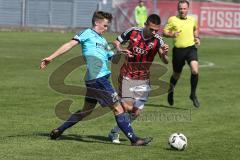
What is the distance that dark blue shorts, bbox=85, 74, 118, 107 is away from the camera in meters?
11.0

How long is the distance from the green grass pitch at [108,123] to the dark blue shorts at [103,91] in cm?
71

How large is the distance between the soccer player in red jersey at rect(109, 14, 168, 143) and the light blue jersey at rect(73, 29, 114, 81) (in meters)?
0.82

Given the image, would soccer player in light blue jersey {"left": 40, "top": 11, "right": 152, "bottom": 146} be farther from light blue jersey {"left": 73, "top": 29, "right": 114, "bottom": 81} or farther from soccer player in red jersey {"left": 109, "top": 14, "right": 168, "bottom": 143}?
soccer player in red jersey {"left": 109, "top": 14, "right": 168, "bottom": 143}

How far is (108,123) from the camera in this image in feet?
44.9

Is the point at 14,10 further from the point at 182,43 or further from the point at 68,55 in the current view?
the point at 182,43

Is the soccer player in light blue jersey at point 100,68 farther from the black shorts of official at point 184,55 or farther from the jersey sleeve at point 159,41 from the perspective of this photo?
the black shorts of official at point 184,55

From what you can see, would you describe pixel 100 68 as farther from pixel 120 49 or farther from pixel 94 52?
pixel 120 49

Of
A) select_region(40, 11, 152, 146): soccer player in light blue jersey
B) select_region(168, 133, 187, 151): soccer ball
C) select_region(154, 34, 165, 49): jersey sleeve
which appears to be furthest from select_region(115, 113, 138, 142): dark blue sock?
select_region(154, 34, 165, 49): jersey sleeve

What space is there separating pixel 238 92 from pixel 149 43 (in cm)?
808

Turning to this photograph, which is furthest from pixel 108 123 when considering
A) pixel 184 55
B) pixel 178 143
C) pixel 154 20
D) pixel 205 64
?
pixel 205 64

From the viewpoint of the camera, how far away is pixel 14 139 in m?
11.3

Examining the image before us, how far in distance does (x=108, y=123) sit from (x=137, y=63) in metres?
1.78

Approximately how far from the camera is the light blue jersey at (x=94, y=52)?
36.3 feet

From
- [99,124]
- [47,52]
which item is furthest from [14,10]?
[99,124]
